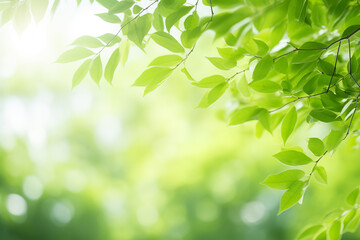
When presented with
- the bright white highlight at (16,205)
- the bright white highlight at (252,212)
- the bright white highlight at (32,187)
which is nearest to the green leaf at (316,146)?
the bright white highlight at (252,212)

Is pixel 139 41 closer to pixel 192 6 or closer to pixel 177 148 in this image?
pixel 192 6

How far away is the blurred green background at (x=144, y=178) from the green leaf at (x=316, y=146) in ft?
12.1

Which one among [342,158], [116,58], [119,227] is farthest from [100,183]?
[116,58]

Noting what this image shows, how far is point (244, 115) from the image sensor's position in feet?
2.25

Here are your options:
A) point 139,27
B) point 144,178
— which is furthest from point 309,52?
point 144,178

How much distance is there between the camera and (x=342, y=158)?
13.7ft

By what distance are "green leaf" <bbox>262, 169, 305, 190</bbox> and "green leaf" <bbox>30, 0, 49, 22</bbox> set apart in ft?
1.50

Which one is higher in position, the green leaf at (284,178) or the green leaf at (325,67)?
the green leaf at (325,67)

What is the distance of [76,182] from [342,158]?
3.33 meters

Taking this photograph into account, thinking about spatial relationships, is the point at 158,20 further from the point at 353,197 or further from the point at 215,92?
the point at 353,197

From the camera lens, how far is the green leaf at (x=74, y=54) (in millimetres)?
589

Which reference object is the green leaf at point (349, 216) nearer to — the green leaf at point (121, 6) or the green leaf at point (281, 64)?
the green leaf at point (281, 64)

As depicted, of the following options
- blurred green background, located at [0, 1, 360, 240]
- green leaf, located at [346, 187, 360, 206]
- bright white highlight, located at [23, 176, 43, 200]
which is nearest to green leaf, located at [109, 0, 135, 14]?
green leaf, located at [346, 187, 360, 206]

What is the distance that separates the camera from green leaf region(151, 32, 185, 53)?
578 millimetres
